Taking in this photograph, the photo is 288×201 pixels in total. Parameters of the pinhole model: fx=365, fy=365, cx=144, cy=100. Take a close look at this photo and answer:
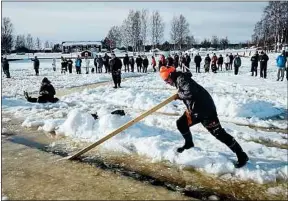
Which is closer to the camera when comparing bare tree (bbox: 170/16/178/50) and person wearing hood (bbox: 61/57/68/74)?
person wearing hood (bbox: 61/57/68/74)

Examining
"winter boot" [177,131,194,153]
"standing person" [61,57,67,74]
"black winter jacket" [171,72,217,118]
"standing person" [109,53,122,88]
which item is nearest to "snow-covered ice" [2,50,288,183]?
"winter boot" [177,131,194,153]

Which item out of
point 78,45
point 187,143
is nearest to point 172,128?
point 187,143

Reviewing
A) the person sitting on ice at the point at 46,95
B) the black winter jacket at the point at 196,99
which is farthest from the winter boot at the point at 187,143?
the person sitting on ice at the point at 46,95

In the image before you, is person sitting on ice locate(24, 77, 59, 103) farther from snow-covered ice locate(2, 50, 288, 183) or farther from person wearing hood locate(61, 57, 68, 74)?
person wearing hood locate(61, 57, 68, 74)

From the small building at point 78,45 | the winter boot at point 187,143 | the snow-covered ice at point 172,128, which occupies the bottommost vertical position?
the snow-covered ice at point 172,128

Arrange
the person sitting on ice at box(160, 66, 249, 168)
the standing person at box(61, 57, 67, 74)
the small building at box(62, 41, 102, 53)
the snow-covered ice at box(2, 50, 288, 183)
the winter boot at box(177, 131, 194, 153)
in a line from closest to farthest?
the person sitting on ice at box(160, 66, 249, 168), the snow-covered ice at box(2, 50, 288, 183), the winter boot at box(177, 131, 194, 153), the standing person at box(61, 57, 67, 74), the small building at box(62, 41, 102, 53)

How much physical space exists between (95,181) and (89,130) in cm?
267

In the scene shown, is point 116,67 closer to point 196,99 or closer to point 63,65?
point 196,99

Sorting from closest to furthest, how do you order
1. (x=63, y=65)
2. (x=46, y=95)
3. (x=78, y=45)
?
(x=46, y=95) < (x=63, y=65) < (x=78, y=45)

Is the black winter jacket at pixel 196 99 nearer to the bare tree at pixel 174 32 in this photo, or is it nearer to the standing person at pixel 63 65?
the standing person at pixel 63 65

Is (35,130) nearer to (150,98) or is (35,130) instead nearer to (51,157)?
(51,157)

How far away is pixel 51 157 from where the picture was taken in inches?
246

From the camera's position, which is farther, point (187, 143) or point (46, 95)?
point (46, 95)

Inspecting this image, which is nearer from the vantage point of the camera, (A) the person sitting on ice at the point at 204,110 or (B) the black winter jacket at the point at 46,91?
(A) the person sitting on ice at the point at 204,110
